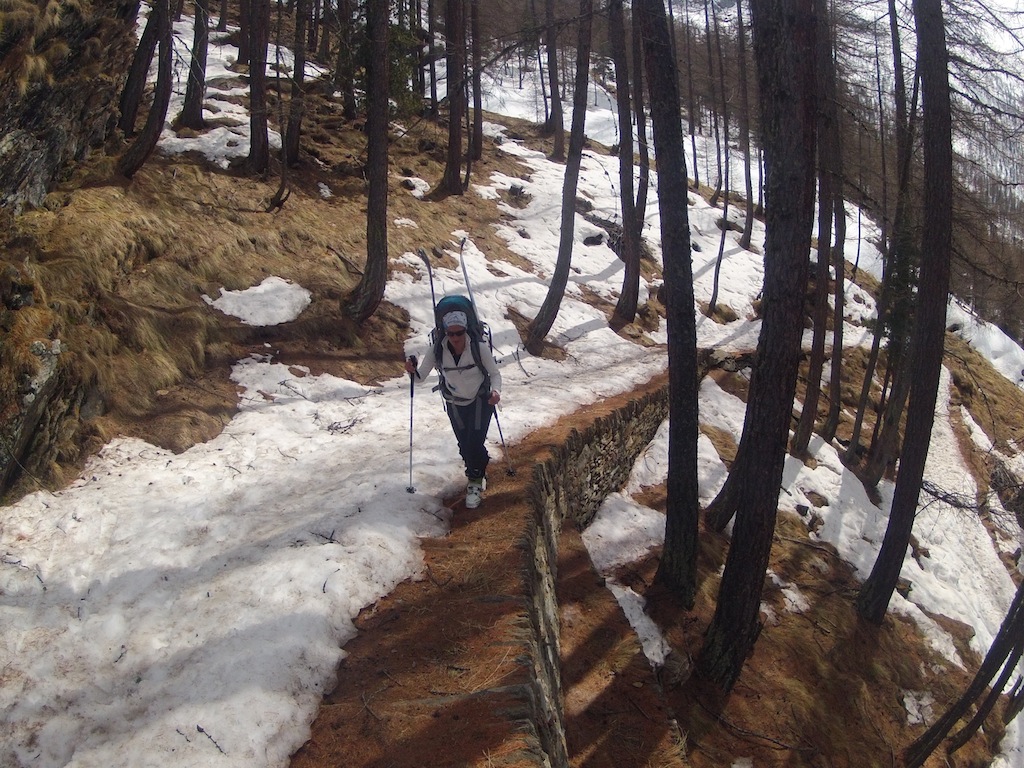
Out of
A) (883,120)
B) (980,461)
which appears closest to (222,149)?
(883,120)

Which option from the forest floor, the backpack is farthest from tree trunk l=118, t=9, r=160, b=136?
the backpack

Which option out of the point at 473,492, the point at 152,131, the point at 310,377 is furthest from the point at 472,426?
the point at 152,131

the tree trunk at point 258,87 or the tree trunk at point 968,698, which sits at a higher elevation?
the tree trunk at point 258,87

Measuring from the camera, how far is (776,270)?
6312 millimetres

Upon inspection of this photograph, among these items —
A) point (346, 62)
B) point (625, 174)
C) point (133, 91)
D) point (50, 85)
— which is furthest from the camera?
point (625, 174)

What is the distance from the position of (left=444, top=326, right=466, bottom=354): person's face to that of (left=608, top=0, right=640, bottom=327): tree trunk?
10.4m

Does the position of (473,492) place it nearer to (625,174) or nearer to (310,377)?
(310,377)

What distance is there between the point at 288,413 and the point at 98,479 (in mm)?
2713

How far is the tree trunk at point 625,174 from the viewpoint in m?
15.7

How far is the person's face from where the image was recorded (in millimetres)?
6305

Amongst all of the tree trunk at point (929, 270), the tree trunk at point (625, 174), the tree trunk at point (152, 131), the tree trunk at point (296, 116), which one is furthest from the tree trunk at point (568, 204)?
the tree trunk at point (152, 131)

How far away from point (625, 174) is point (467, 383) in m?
12.2

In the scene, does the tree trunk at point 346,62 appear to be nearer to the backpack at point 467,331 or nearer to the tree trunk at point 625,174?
the tree trunk at point 625,174

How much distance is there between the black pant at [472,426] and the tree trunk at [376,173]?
19.5ft
